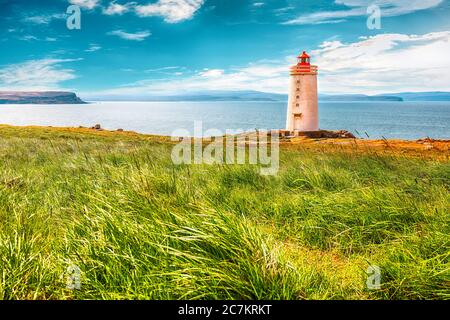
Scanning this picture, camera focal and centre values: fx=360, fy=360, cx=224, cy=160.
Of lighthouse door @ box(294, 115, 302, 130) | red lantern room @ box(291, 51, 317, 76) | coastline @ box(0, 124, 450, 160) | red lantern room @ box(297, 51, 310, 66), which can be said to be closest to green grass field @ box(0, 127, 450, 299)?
coastline @ box(0, 124, 450, 160)

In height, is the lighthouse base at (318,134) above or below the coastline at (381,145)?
above

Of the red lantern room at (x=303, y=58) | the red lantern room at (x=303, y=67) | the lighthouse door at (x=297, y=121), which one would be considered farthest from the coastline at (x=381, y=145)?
the red lantern room at (x=303, y=58)

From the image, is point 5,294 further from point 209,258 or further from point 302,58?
point 302,58

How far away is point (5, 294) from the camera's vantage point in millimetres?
2428

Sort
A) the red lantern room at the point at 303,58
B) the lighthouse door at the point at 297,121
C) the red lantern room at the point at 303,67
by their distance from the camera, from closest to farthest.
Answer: the red lantern room at the point at 303,67 < the red lantern room at the point at 303,58 < the lighthouse door at the point at 297,121

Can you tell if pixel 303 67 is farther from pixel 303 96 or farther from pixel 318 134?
pixel 318 134

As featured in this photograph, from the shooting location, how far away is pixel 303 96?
4225 cm

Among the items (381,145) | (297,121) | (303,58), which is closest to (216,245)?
(381,145)

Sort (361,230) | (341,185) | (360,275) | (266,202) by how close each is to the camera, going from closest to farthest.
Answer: (360,275) → (361,230) → (266,202) → (341,185)

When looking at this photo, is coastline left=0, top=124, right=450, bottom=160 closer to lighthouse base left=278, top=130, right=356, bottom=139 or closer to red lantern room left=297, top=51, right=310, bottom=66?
lighthouse base left=278, top=130, right=356, bottom=139

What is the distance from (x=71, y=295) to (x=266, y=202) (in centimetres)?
280

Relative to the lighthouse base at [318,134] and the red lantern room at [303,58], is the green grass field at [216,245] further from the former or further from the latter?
the red lantern room at [303,58]

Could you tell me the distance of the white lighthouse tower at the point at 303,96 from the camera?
1629 inches
